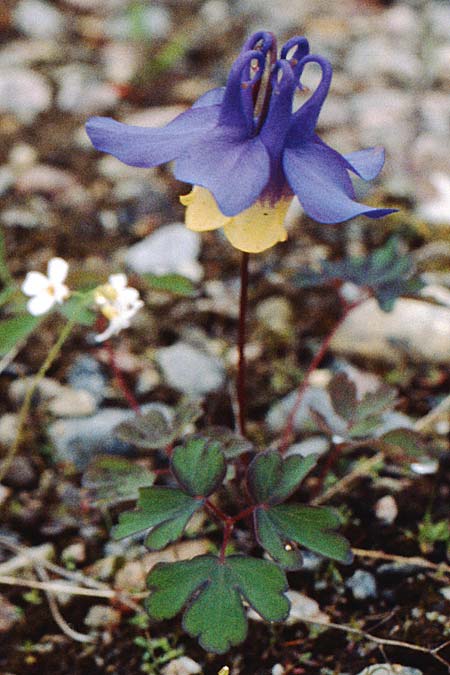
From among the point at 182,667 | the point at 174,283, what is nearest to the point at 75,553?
the point at 182,667

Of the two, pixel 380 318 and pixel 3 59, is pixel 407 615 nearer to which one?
pixel 380 318

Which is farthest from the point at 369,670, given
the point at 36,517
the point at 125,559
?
the point at 36,517

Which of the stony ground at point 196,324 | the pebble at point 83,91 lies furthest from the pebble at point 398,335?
the pebble at point 83,91

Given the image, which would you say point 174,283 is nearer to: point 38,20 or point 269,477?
point 269,477

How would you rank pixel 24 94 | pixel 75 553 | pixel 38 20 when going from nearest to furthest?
1. pixel 75 553
2. pixel 24 94
3. pixel 38 20

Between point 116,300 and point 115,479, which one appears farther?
point 116,300

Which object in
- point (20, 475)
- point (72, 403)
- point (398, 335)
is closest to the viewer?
point (20, 475)

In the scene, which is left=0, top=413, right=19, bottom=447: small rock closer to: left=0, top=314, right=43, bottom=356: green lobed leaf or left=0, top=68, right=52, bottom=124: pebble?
left=0, top=314, right=43, bottom=356: green lobed leaf
